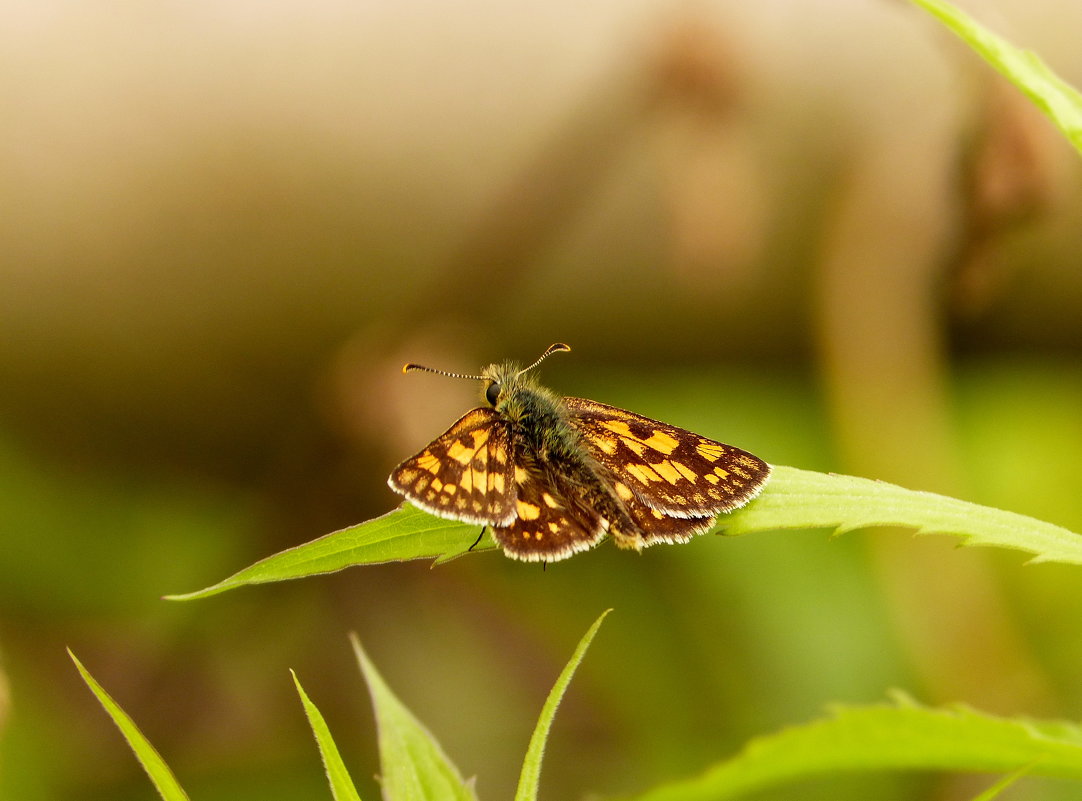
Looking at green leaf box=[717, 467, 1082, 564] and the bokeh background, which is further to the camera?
the bokeh background

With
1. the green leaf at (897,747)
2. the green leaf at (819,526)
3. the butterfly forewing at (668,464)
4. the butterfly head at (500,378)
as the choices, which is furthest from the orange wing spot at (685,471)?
the green leaf at (897,747)

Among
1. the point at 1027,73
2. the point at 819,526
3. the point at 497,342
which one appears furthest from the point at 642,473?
the point at 497,342

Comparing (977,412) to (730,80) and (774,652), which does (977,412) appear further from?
Result: (730,80)

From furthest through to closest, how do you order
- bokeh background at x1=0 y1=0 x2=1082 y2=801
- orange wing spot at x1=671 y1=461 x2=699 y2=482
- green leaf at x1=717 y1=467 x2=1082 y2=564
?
bokeh background at x1=0 y1=0 x2=1082 y2=801 < orange wing spot at x1=671 y1=461 x2=699 y2=482 < green leaf at x1=717 y1=467 x2=1082 y2=564

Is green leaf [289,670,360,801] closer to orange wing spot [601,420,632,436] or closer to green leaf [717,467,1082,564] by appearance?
green leaf [717,467,1082,564]

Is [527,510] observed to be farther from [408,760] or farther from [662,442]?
[408,760]

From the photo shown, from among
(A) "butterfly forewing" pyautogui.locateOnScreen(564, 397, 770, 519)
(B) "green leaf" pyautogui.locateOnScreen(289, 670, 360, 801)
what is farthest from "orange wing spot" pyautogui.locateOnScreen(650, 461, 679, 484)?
(B) "green leaf" pyautogui.locateOnScreen(289, 670, 360, 801)
